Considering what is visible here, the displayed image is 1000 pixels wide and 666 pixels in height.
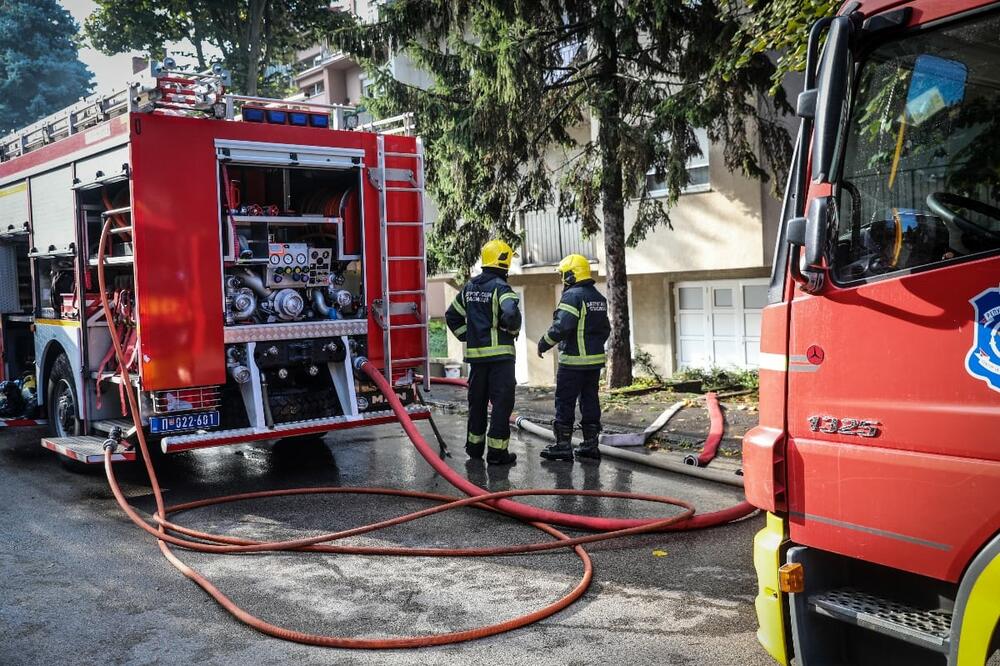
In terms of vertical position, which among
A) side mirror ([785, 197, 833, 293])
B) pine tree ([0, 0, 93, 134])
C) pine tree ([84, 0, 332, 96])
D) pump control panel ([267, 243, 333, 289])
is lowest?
side mirror ([785, 197, 833, 293])

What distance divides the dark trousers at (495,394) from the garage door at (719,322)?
7.98 metres

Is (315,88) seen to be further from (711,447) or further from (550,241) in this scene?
(711,447)

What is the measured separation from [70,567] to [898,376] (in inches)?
186

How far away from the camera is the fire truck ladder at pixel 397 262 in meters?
8.38

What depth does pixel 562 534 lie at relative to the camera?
5.95 meters

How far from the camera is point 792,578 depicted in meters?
3.29

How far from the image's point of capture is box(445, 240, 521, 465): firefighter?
8258 mm

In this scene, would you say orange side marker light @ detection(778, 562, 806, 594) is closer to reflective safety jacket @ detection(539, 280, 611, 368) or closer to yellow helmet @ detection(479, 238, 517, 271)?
reflective safety jacket @ detection(539, 280, 611, 368)

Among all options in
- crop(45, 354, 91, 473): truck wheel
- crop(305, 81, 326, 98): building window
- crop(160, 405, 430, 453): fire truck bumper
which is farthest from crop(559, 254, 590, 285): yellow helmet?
crop(305, 81, 326, 98): building window

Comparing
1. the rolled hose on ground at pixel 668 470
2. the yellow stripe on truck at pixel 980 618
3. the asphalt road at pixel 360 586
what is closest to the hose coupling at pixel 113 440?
the asphalt road at pixel 360 586

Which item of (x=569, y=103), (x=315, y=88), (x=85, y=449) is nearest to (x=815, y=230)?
(x=85, y=449)

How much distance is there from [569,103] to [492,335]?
540cm

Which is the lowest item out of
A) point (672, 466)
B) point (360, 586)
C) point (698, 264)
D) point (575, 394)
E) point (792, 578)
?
point (360, 586)

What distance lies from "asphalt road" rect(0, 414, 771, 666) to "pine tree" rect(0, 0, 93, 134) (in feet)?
120
